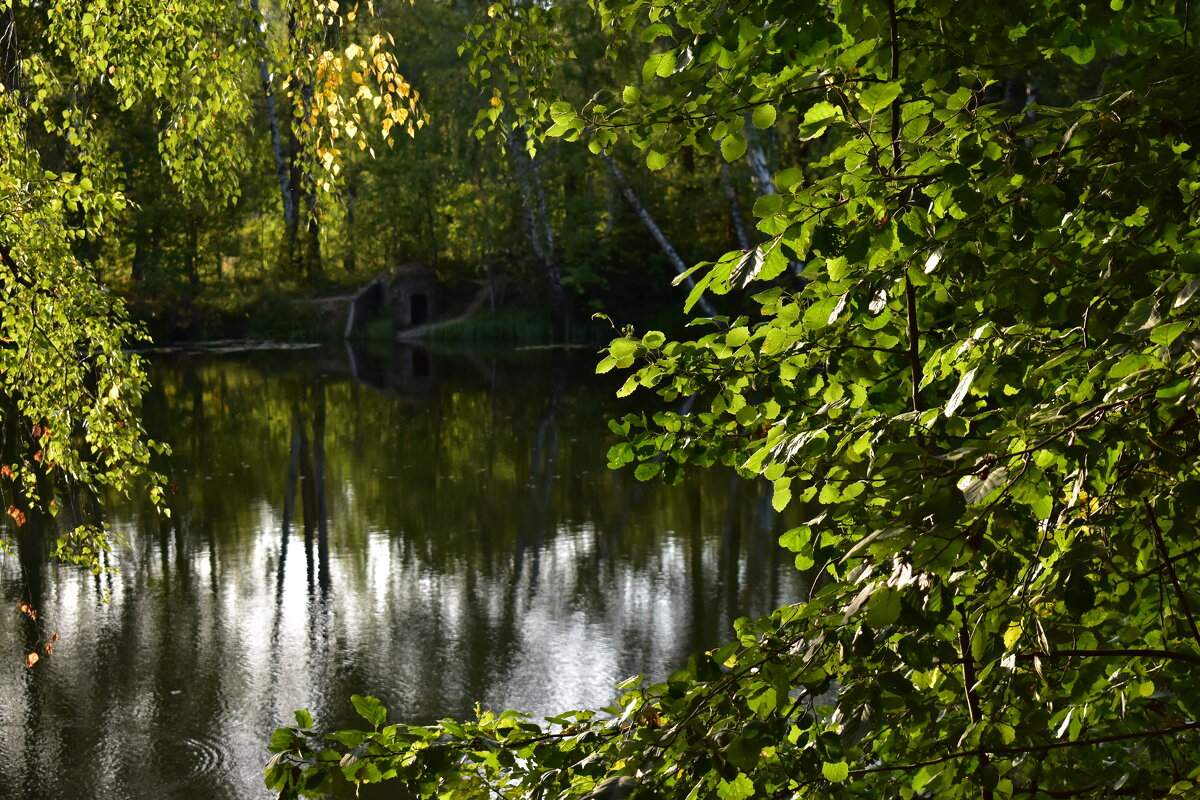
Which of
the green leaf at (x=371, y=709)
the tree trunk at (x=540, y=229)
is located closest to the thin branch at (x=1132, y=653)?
the green leaf at (x=371, y=709)

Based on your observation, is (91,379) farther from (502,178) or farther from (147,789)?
(147,789)

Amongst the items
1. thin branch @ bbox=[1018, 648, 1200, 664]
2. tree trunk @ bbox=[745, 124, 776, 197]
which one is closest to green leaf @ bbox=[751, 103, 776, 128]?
thin branch @ bbox=[1018, 648, 1200, 664]

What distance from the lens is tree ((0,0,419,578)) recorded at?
514cm

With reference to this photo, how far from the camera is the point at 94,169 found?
6.00 meters

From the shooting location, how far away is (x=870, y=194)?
7.65ft

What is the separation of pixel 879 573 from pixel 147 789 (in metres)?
5.91

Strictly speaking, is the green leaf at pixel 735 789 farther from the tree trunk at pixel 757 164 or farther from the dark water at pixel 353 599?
the tree trunk at pixel 757 164

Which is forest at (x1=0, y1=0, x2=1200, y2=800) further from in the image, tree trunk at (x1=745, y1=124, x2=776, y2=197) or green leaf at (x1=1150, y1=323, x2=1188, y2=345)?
tree trunk at (x1=745, y1=124, x2=776, y2=197)

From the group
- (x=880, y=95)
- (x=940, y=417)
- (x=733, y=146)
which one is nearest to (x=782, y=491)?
(x=940, y=417)

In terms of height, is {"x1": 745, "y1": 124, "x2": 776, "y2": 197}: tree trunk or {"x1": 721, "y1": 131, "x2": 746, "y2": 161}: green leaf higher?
{"x1": 745, "y1": 124, "x2": 776, "y2": 197}: tree trunk

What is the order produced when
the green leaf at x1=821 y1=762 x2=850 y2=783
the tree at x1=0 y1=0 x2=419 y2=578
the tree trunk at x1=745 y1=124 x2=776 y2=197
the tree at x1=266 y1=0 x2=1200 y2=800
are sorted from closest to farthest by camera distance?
the tree at x1=266 y1=0 x2=1200 y2=800
the green leaf at x1=821 y1=762 x2=850 y2=783
the tree at x1=0 y1=0 x2=419 y2=578
the tree trunk at x1=745 y1=124 x2=776 y2=197

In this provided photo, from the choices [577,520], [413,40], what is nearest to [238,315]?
[413,40]

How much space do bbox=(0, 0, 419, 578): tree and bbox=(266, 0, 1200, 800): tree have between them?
262cm

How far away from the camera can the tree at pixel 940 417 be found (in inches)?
78.3
